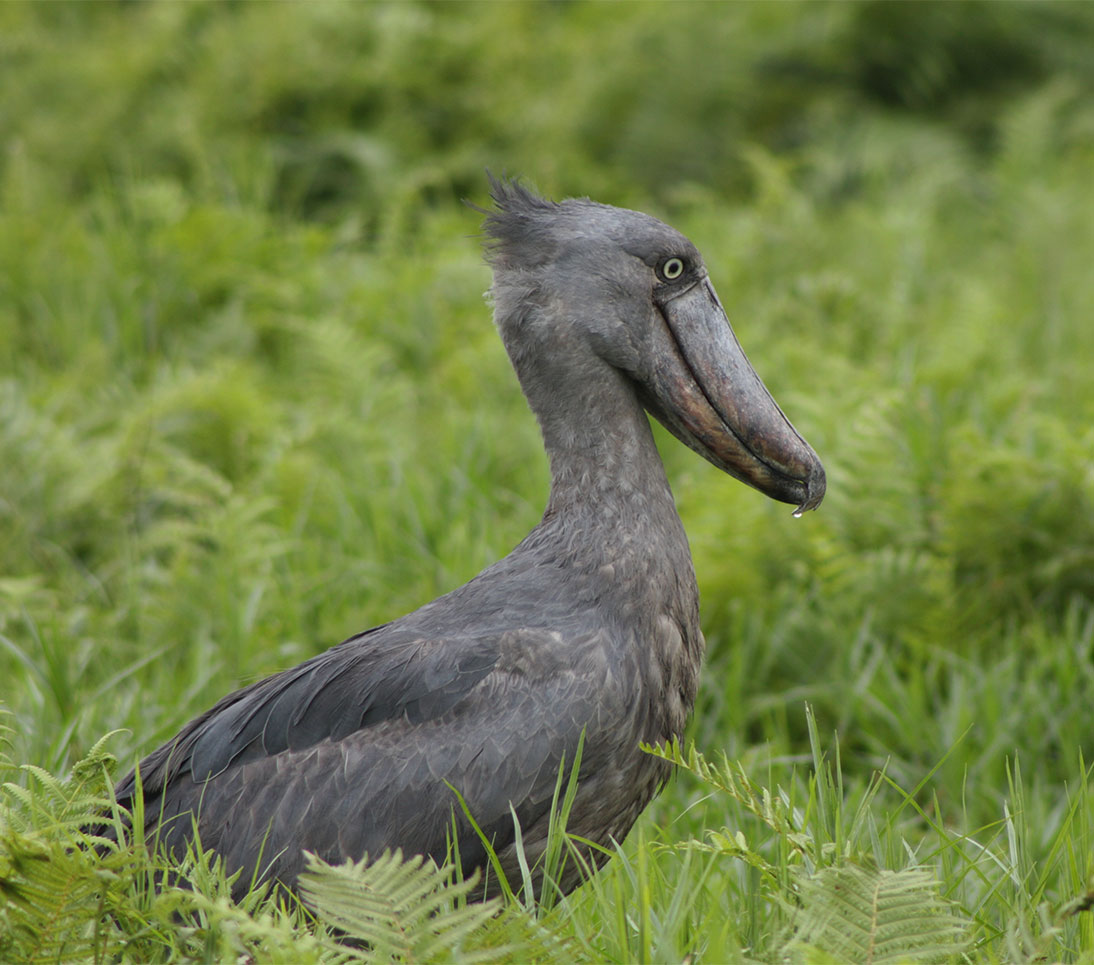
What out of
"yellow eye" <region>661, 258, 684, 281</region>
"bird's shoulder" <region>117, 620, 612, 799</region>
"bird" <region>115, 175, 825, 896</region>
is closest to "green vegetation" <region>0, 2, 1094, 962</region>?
"bird" <region>115, 175, 825, 896</region>

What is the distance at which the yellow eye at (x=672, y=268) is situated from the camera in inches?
130

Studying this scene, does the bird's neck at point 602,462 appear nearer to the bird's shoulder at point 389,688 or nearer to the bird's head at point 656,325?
the bird's head at point 656,325

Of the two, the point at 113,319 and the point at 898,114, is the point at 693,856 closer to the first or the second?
the point at 113,319

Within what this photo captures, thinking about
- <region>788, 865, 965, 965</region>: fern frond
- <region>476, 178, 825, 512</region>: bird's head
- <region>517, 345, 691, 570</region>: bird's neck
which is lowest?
<region>788, 865, 965, 965</region>: fern frond

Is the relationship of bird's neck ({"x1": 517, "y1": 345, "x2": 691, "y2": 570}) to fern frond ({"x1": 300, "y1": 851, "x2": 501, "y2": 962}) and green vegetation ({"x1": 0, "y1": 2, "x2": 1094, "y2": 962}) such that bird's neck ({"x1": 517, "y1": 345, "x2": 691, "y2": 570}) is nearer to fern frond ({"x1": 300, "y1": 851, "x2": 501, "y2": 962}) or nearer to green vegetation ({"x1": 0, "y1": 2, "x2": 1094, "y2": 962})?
green vegetation ({"x1": 0, "y1": 2, "x2": 1094, "y2": 962})

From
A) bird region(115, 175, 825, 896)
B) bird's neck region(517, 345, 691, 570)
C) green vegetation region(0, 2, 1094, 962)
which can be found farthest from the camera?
bird's neck region(517, 345, 691, 570)

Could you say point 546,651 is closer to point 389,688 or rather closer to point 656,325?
point 389,688

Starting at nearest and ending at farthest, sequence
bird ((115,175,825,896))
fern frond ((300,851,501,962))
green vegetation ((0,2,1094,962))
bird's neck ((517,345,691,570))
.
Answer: fern frond ((300,851,501,962)) → green vegetation ((0,2,1094,962)) → bird ((115,175,825,896)) → bird's neck ((517,345,691,570))

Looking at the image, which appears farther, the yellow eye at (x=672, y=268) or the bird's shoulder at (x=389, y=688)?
the yellow eye at (x=672, y=268)

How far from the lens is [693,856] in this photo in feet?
10.4

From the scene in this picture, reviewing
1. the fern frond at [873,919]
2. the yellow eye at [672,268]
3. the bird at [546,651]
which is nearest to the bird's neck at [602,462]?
the bird at [546,651]

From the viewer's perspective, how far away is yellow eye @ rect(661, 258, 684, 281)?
330 cm

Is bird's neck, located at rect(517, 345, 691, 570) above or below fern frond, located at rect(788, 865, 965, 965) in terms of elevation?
above

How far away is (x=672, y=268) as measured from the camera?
3309 mm
